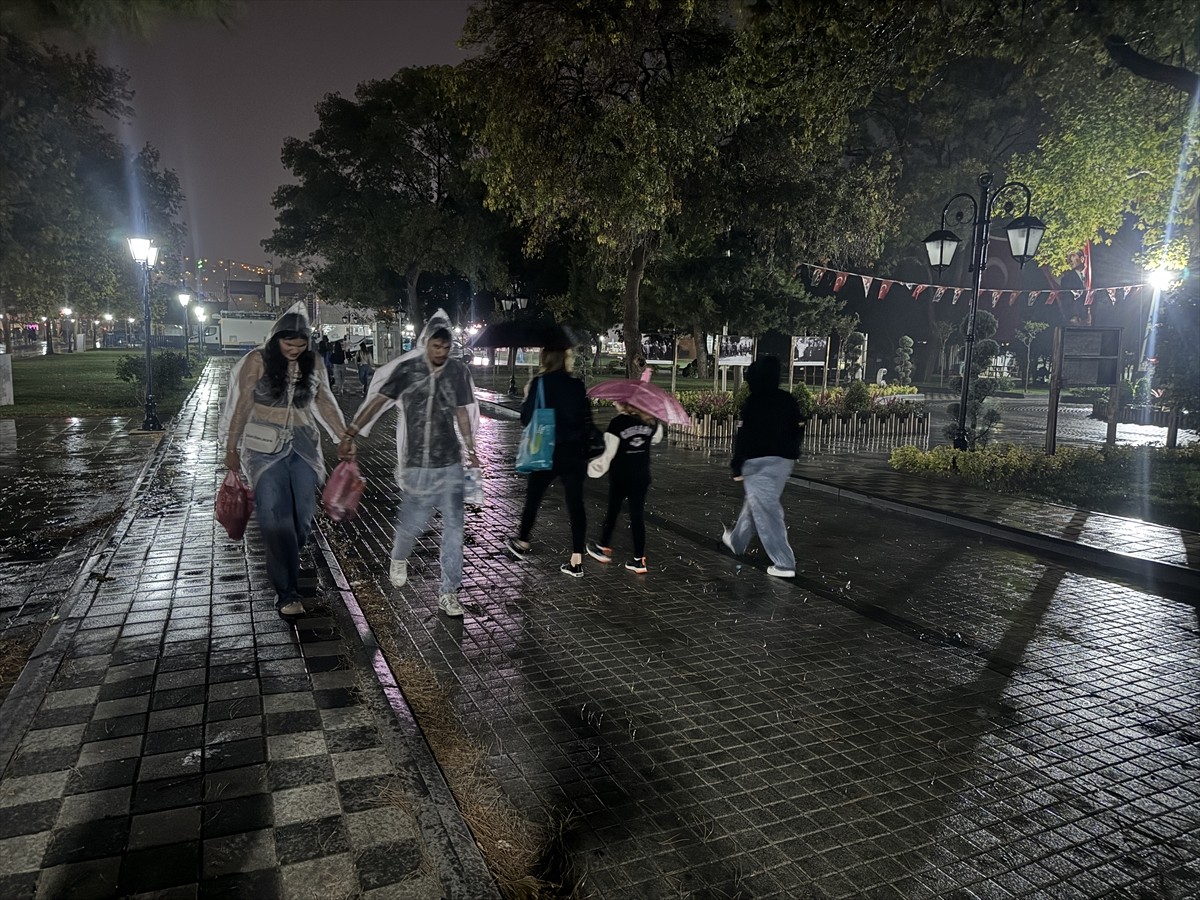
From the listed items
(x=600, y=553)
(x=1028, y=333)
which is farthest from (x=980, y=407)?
(x=1028, y=333)

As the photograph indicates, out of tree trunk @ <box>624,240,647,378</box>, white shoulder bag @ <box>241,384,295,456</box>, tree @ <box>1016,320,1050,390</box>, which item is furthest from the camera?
tree @ <box>1016,320,1050,390</box>

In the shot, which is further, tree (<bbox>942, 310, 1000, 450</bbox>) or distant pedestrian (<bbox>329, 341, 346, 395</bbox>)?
distant pedestrian (<bbox>329, 341, 346, 395</bbox>)

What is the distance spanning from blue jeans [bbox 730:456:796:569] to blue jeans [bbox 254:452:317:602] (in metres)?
3.51

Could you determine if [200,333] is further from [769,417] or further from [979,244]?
[769,417]

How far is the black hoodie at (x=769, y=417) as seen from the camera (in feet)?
21.4

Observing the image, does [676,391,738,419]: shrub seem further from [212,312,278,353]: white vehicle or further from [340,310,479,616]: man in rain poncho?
[212,312,278,353]: white vehicle

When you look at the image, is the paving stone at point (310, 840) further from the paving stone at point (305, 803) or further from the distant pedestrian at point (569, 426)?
the distant pedestrian at point (569, 426)

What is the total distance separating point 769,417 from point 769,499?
2.34 ft

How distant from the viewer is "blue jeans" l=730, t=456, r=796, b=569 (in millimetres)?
6625

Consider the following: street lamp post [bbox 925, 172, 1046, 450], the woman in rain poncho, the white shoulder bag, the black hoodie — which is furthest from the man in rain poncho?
street lamp post [bbox 925, 172, 1046, 450]

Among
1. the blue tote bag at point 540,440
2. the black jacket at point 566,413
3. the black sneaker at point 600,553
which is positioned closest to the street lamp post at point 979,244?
the black sneaker at point 600,553

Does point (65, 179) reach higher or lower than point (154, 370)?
higher

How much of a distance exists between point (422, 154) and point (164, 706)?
34588mm

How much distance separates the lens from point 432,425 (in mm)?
5473
